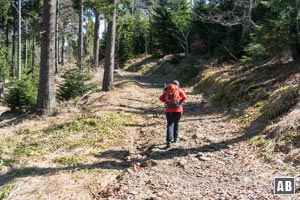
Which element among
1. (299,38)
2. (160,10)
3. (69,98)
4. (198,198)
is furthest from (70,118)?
(160,10)

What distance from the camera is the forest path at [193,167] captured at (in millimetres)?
5852

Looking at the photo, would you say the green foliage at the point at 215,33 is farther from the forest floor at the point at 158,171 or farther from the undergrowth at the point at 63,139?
the forest floor at the point at 158,171

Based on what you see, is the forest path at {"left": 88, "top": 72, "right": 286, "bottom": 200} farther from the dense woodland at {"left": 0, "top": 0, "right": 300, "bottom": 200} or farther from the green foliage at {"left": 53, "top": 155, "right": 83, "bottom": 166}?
the green foliage at {"left": 53, "top": 155, "right": 83, "bottom": 166}

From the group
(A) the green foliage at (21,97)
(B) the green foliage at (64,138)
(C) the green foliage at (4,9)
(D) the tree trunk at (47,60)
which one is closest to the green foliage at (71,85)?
(A) the green foliage at (21,97)

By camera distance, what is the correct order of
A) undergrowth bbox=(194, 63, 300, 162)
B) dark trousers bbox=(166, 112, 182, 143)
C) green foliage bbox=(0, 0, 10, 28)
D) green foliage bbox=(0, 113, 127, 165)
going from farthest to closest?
green foliage bbox=(0, 0, 10, 28) → dark trousers bbox=(166, 112, 182, 143) → green foliage bbox=(0, 113, 127, 165) → undergrowth bbox=(194, 63, 300, 162)

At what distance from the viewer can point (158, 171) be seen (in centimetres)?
678

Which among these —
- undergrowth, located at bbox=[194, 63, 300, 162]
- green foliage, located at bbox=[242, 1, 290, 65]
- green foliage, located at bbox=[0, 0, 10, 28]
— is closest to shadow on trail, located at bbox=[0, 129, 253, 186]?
undergrowth, located at bbox=[194, 63, 300, 162]

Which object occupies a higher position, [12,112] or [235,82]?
[235,82]

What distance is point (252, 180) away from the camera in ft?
20.1

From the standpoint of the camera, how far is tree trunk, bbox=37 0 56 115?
1065 centimetres

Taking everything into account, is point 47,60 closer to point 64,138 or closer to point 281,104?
point 64,138

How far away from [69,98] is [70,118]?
526 cm

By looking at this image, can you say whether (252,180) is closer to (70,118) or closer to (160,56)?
(70,118)

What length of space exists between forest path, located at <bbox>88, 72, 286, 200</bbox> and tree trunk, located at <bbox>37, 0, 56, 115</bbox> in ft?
9.74
